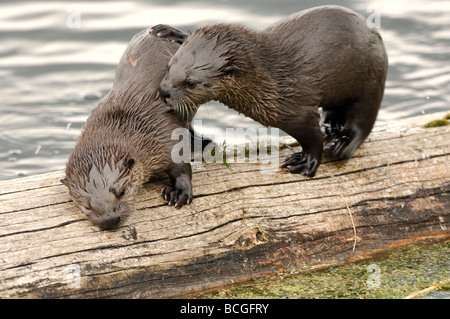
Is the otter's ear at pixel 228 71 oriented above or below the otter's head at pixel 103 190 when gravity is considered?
above

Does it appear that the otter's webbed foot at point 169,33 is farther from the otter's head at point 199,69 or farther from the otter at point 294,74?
the otter's head at point 199,69

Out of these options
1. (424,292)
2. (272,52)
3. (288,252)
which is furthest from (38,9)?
Answer: (424,292)

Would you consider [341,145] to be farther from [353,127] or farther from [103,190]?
[103,190]

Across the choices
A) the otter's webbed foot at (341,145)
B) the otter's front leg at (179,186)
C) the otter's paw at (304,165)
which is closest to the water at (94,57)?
the otter's webbed foot at (341,145)

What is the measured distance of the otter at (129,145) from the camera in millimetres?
4152

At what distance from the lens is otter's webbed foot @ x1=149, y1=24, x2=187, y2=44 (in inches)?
195

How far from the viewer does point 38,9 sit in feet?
32.3

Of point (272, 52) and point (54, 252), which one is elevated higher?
point (272, 52)

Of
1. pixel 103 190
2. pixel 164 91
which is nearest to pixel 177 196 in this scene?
pixel 103 190

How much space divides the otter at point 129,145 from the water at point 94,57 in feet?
9.12

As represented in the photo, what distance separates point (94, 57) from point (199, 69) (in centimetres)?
493

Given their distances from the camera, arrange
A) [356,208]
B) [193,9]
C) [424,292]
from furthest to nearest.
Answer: [193,9] < [356,208] < [424,292]
